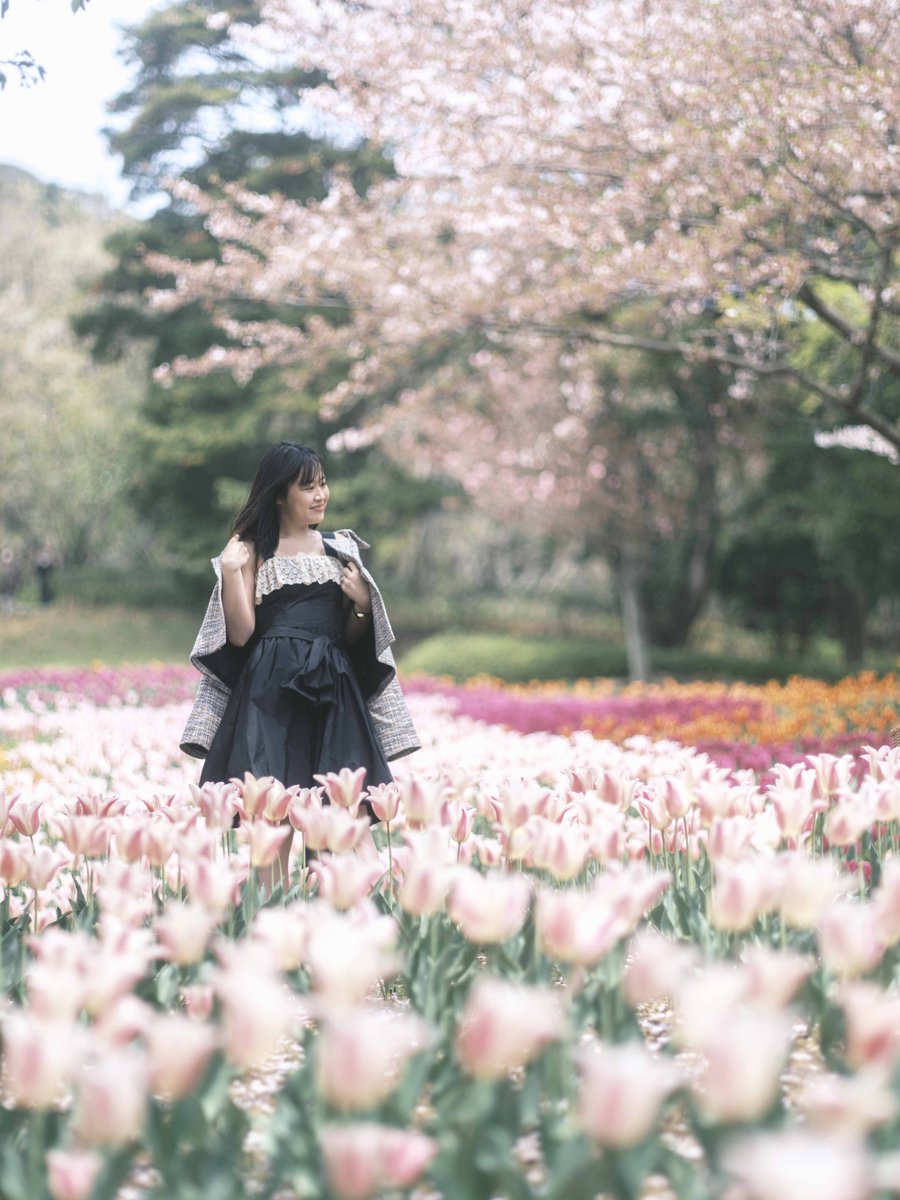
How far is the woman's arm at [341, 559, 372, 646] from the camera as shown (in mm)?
3943

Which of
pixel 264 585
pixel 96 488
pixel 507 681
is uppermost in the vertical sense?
pixel 96 488

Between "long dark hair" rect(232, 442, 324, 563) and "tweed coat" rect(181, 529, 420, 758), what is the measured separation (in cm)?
16

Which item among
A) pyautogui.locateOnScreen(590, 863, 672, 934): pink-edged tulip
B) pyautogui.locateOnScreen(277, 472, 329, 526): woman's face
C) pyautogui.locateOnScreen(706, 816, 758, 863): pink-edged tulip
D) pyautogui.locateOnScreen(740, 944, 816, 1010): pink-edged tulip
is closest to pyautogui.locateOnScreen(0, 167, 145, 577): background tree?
pyautogui.locateOnScreen(277, 472, 329, 526): woman's face

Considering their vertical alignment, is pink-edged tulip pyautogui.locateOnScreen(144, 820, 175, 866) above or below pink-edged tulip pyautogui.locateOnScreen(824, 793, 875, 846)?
below

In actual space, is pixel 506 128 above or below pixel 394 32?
below

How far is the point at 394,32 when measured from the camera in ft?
27.6

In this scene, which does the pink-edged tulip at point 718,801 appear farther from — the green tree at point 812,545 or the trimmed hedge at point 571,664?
the trimmed hedge at point 571,664

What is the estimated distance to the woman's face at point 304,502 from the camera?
391cm

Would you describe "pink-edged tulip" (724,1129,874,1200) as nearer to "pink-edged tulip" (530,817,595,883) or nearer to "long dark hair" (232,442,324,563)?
"pink-edged tulip" (530,817,595,883)

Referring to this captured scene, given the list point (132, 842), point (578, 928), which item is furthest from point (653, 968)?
point (132, 842)

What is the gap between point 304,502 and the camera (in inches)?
154

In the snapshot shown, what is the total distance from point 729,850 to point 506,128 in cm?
685

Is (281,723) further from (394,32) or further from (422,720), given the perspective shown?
(394,32)

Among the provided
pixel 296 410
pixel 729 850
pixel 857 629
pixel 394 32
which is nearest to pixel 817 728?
pixel 729 850
